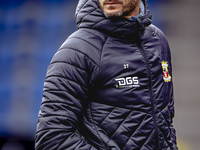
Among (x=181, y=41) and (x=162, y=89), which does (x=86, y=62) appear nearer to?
(x=162, y=89)

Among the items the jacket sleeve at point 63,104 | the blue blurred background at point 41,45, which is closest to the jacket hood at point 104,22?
the jacket sleeve at point 63,104

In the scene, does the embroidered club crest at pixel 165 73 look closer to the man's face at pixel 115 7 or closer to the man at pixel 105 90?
the man at pixel 105 90

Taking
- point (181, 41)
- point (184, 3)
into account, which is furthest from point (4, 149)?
point (184, 3)

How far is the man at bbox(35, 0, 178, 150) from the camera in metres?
1.62

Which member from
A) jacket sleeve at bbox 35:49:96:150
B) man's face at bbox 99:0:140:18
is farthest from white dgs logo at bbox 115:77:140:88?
man's face at bbox 99:0:140:18

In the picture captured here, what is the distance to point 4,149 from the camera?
7.00 meters

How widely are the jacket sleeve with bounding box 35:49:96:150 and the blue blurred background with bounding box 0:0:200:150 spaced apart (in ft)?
20.8

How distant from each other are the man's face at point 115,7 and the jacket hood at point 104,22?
3 centimetres

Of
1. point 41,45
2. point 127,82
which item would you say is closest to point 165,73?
Result: point 127,82

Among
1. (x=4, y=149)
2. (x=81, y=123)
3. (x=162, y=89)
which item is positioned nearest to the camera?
(x=81, y=123)

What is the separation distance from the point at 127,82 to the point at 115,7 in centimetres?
45

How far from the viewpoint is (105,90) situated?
1.72m

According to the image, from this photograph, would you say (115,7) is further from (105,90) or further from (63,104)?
(63,104)

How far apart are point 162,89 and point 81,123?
0.53 meters
